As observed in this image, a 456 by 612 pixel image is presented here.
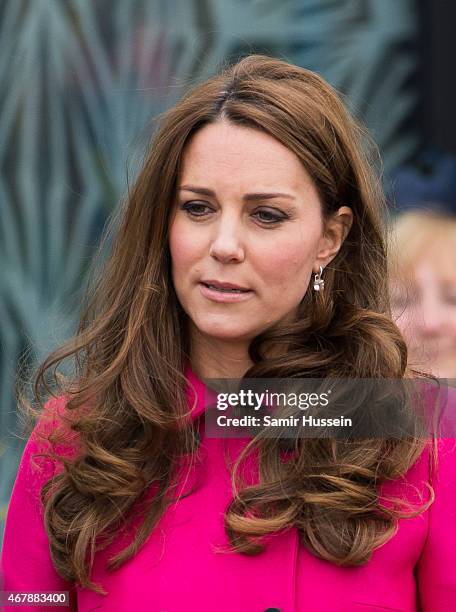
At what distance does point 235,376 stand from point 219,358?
4 centimetres

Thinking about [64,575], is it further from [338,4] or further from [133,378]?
[338,4]

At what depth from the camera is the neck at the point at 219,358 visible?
6.87ft

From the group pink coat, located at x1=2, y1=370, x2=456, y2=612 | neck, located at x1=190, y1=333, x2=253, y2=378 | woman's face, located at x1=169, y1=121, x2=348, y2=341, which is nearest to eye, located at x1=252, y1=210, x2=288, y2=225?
woman's face, located at x1=169, y1=121, x2=348, y2=341

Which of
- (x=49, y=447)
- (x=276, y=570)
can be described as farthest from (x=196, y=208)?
(x=276, y=570)

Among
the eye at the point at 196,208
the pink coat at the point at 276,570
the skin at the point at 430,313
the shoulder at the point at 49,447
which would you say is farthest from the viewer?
the skin at the point at 430,313

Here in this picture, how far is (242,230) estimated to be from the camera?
197cm

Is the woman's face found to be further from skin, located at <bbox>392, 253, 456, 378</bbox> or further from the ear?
skin, located at <bbox>392, 253, 456, 378</bbox>

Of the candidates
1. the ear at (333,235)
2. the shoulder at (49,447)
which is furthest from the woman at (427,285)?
the shoulder at (49,447)

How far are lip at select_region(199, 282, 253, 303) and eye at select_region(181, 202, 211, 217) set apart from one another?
136mm

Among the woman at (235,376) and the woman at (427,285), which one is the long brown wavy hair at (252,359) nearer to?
the woman at (235,376)

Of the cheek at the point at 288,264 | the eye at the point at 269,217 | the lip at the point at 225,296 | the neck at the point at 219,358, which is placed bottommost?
the neck at the point at 219,358

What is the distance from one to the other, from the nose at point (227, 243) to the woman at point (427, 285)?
55cm

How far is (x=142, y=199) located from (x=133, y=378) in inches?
12.9

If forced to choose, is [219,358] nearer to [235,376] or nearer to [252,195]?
[235,376]
